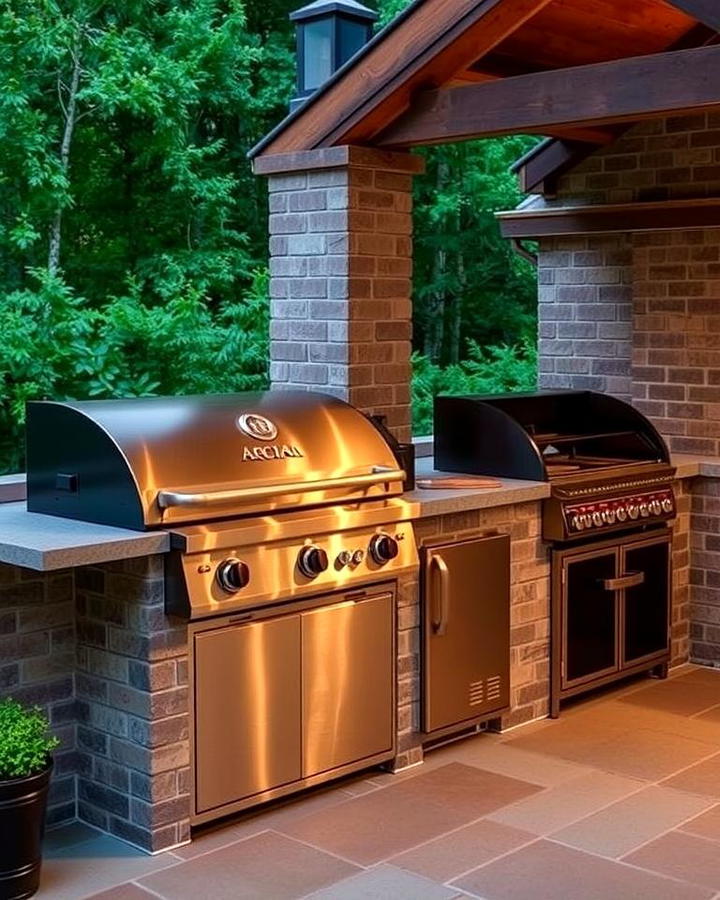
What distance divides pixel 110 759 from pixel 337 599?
2.99 ft

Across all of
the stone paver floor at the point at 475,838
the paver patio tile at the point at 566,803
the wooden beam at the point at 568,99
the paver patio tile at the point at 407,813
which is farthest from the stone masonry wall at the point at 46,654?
the wooden beam at the point at 568,99

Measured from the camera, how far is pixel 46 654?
416 cm

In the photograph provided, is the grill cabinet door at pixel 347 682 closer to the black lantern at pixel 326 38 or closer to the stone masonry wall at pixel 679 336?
the black lantern at pixel 326 38

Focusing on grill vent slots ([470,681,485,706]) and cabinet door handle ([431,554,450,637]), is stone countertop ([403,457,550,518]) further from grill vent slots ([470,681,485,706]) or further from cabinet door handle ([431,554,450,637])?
grill vent slots ([470,681,485,706])

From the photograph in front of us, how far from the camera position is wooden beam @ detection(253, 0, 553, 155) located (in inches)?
184

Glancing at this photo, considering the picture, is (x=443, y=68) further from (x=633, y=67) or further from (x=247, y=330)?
(x=247, y=330)

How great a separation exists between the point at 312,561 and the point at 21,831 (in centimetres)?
122

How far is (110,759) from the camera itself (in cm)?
405

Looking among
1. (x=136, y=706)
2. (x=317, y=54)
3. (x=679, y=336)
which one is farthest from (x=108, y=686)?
(x=679, y=336)

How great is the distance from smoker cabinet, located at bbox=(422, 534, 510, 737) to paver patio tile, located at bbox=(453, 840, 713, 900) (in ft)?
3.02

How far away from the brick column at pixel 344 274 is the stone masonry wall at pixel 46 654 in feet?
4.79

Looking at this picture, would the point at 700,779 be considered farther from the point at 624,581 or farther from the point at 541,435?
the point at 541,435

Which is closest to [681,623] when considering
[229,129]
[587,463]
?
[587,463]

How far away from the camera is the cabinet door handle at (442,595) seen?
471 centimetres
